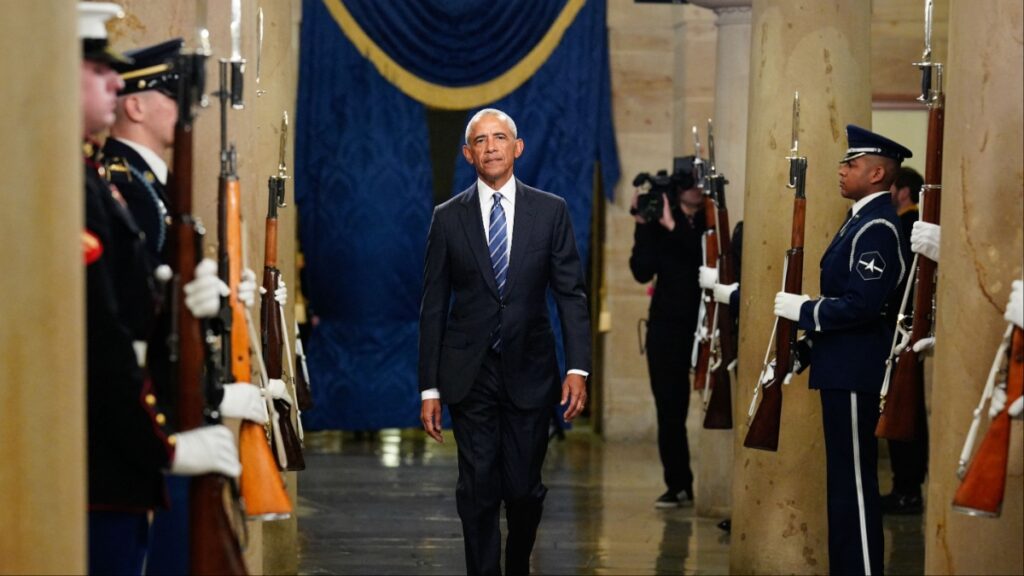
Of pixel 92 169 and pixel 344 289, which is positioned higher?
pixel 92 169

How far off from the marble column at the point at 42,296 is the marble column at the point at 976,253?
2271mm

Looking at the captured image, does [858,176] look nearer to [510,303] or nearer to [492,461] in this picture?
[510,303]

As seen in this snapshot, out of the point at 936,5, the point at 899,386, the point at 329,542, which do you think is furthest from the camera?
the point at 936,5

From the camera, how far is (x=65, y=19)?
11.8 feet

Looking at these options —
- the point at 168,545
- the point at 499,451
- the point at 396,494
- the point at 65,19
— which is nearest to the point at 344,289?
the point at 396,494

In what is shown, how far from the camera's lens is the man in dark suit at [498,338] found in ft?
21.4

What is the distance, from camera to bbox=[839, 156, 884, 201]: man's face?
6.67 metres

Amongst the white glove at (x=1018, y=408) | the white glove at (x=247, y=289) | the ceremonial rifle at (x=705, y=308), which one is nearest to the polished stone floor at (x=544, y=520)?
the ceremonial rifle at (x=705, y=308)

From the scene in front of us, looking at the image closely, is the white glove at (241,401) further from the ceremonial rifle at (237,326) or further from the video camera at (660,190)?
the video camera at (660,190)

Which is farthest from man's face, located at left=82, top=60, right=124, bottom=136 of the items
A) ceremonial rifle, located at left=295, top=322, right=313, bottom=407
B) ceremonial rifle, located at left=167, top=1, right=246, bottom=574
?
ceremonial rifle, located at left=295, top=322, right=313, bottom=407

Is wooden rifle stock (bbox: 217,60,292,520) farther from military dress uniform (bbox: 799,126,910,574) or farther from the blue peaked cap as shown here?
the blue peaked cap

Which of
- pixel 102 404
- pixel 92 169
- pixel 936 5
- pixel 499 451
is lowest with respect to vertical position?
pixel 499 451

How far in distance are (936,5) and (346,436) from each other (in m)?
5.16

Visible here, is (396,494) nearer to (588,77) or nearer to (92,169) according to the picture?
(588,77)
